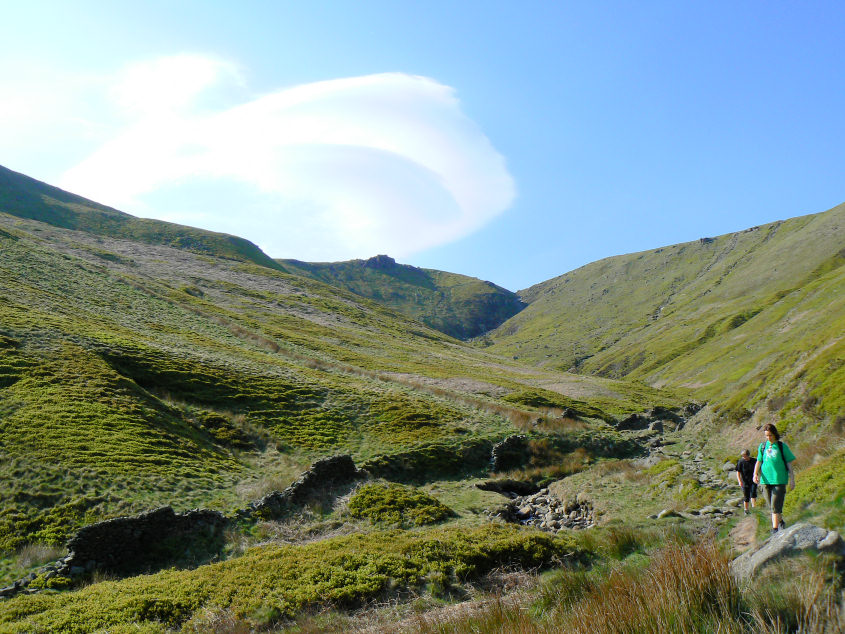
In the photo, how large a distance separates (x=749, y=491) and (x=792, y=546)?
12.9m

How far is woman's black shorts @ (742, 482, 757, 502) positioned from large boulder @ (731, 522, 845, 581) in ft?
39.7

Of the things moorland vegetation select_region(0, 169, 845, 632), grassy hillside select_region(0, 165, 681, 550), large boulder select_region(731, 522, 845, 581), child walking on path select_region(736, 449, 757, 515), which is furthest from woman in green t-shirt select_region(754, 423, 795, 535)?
grassy hillside select_region(0, 165, 681, 550)

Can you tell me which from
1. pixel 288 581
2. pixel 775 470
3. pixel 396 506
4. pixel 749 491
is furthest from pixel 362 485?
pixel 775 470

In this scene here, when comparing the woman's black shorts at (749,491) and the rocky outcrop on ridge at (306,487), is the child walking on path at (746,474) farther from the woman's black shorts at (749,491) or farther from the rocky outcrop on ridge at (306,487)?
the rocky outcrop on ridge at (306,487)

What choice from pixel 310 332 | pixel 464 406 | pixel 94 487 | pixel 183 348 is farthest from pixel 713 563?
pixel 310 332

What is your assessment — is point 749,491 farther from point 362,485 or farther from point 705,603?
point 362,485

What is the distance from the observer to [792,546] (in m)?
6.49

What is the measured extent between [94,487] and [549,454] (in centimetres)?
2712

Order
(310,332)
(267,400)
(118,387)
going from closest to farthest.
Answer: (118,387) → (267,400) → (310,332)

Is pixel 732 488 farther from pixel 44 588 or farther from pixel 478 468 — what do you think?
pixel 44 588

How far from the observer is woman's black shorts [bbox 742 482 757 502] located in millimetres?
17016

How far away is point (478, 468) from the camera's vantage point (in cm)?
3241

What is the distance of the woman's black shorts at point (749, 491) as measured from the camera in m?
17.0

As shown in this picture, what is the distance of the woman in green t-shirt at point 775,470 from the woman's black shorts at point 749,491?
4050 millimetres
